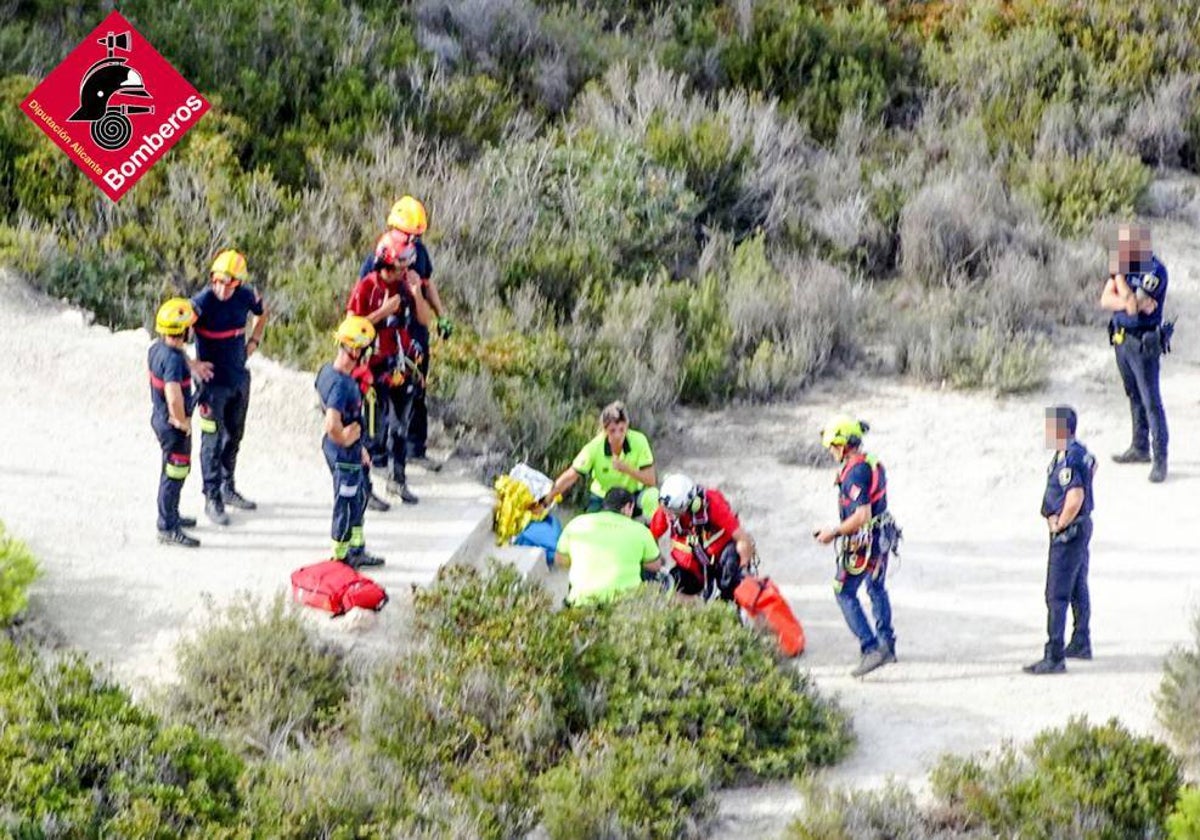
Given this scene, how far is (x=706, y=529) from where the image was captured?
12.0 metres

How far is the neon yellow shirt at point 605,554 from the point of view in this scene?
11.6 m

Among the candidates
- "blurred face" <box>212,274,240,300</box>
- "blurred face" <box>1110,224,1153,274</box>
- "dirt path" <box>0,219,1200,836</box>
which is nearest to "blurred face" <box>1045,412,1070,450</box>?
"dirt path" <box>0,219,1200,836</box>

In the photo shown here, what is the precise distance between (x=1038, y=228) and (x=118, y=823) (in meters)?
11.7

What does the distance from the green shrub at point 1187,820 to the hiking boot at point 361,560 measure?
4979 mm

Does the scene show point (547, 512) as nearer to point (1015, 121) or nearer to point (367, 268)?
point (367, 268)

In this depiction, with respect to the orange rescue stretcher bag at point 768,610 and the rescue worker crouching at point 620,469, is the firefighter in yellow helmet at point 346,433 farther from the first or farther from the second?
the orange rescue stretcher bag at point 768,610

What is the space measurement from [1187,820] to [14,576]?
634cm

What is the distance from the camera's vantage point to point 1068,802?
31.4 feet

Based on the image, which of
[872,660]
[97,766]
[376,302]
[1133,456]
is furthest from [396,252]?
[1133,456]

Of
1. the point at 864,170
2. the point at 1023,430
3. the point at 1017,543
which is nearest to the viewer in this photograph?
the point at 1017,543

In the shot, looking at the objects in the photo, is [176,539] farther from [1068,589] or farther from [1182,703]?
[1182,703]

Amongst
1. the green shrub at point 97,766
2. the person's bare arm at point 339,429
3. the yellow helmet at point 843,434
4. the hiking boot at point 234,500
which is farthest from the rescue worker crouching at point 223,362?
the yellow helmet at point 843,434

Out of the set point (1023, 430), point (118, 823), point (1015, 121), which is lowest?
point (118, 823)

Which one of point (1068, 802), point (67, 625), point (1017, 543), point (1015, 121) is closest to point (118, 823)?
point (67, 625)
